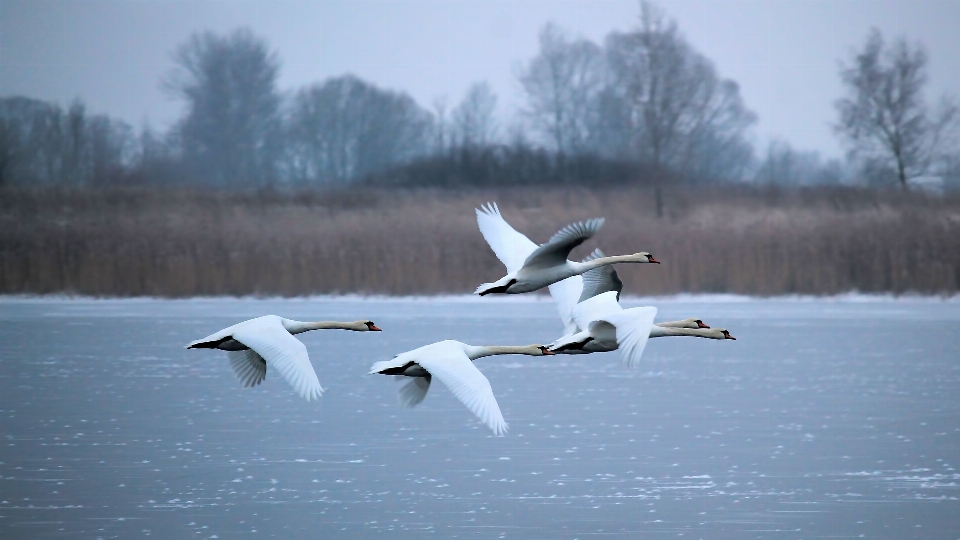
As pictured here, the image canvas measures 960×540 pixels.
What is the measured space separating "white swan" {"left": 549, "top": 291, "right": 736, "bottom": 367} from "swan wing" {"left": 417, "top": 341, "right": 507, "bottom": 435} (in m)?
0.48

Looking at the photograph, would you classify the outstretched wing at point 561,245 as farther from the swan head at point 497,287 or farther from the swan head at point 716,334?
the swan head at point 716,334

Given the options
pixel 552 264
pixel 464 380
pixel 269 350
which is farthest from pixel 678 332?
pixel 269 350

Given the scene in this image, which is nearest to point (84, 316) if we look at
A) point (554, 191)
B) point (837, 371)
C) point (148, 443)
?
point (148, 443)

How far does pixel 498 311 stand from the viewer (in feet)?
55.8

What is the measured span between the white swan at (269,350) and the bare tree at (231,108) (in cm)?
2334

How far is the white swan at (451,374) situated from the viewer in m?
6.03

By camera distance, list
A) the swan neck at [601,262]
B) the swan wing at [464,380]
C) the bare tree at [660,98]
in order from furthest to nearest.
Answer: the bare tree at [660,98] → the swan neck at [601,262] → the swan wing at [464,380]

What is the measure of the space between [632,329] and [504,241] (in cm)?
228

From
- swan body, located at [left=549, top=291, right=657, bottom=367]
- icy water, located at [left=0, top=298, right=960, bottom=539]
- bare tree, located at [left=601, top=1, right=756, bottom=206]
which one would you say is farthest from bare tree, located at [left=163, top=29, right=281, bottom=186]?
swan body, located at [left=549, top=291, right=657, bottom=367]

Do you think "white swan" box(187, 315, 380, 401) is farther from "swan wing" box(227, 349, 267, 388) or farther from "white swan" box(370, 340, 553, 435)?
"white swan" box(370, 340, 553, 435)

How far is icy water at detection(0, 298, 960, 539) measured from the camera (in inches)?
281

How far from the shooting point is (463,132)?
33875mm

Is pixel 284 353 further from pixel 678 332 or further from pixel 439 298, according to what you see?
pixel 439 298

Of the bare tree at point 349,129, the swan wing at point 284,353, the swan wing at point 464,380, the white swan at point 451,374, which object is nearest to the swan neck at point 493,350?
the white swan at point 451,374
